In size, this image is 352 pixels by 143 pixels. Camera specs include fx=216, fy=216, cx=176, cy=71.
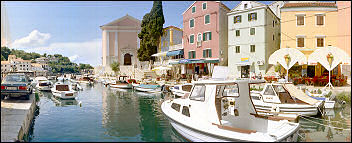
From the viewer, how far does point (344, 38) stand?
22.8 metres

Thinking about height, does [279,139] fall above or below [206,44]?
below

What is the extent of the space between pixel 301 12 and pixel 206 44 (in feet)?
44.7

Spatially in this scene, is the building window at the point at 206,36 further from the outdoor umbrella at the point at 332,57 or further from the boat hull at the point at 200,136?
the boat hull at the point at 200,136

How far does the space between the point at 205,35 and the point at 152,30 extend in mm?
13479

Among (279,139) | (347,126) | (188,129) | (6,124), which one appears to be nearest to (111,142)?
(188,129)

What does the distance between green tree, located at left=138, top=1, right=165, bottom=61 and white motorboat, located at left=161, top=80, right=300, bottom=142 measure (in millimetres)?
35053

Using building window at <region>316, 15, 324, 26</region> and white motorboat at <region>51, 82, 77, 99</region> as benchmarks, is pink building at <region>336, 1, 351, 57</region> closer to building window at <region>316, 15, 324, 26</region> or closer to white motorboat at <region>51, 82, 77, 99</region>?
building window at <region>316, 15, 324, 26</region>

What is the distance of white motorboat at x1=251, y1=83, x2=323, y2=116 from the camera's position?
43.7 ft

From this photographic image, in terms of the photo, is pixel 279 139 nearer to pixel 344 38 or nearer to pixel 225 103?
pixel 225 103

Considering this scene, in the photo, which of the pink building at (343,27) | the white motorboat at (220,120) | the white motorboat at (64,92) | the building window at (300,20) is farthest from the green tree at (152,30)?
the white motorboat at (220,120)

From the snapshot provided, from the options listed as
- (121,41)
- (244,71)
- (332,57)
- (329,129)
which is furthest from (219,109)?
(121,41)

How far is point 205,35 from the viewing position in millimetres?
34969

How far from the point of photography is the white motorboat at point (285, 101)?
13305 millimetres

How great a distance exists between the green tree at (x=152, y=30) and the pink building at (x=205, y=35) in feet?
27.1
